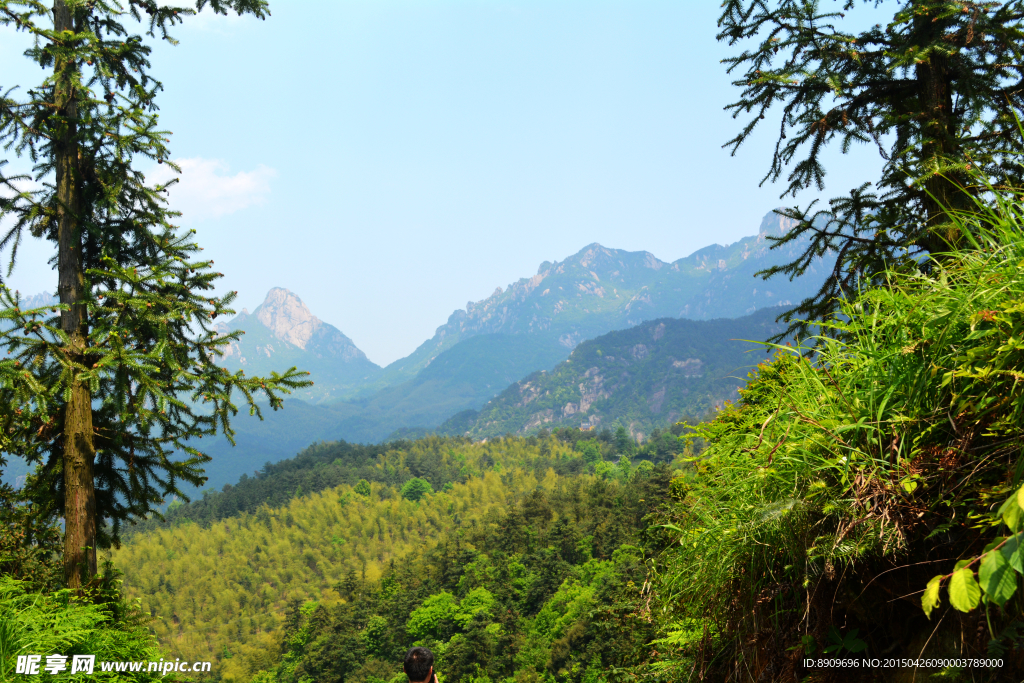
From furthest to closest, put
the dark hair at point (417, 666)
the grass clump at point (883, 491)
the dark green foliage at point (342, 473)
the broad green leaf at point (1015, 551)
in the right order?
the dark green foliage at point (342, 473) → the dark hair at point (417, 666) → the grass clump at point (883, 491) → the broad green leaf at point (1015, 551)

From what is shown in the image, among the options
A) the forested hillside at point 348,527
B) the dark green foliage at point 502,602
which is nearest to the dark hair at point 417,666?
the dark green foliage at point 502,602

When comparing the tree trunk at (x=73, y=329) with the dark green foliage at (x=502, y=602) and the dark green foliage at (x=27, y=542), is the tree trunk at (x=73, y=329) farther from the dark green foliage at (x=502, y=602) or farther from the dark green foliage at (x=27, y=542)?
the dark green foliage at (x=502, y=602)

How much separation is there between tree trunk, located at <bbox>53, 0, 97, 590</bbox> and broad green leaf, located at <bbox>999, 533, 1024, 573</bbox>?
6.31 meters

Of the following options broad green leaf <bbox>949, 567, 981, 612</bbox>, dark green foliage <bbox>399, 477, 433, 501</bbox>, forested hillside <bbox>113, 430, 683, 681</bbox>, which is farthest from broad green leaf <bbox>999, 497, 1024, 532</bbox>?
dark green foliage <bbox>399, 477, 433, 501</bbox>

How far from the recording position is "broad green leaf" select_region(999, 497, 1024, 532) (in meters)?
1.04

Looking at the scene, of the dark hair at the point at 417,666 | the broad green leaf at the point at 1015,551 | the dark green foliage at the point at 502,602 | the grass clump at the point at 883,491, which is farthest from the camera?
the dark green foliage at the point at 502,602

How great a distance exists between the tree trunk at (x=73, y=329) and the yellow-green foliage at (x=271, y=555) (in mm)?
74364

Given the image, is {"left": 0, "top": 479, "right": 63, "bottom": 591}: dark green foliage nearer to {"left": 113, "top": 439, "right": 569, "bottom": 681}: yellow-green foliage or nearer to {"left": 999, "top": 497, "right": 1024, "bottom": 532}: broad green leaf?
{"left": 999, "top": 497, "right": 1024, "bottom": 532}: broad green leaf

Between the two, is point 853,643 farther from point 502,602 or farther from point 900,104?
point 502,602

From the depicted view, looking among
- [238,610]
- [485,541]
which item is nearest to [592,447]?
[485,541]

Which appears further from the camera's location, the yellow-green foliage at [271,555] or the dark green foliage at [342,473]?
the dark green foliage at [342,473]

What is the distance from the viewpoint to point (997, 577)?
1062 mm

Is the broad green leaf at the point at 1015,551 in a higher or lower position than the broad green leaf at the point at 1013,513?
lower

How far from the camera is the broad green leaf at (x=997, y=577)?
1021 mm
